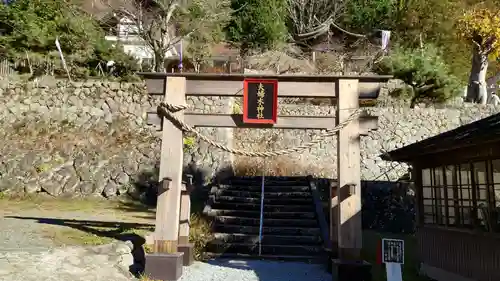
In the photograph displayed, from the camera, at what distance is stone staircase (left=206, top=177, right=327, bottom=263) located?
9766mm

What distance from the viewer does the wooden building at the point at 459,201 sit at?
6.18 meters

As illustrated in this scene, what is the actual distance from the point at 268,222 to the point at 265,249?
131 cm

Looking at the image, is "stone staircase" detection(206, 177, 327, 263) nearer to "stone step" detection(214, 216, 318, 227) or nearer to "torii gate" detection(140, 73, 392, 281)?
"stone step" detection(214, 216, 318, 227)

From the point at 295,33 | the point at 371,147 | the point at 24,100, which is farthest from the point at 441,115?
the point at 24,100

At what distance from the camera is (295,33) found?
29234mm

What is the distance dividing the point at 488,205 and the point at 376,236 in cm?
613

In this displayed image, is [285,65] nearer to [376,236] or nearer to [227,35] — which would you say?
[227,35]

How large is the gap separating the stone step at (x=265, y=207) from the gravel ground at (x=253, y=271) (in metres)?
2.82

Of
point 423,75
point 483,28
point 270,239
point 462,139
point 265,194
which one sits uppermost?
point 483,28

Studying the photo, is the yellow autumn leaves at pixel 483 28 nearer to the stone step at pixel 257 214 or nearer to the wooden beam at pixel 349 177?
the stone step at pixel 257 214

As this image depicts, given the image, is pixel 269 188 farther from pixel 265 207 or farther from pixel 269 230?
pixel 269 230

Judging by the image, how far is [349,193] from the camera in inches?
273

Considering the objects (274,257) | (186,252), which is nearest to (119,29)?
(274,257)

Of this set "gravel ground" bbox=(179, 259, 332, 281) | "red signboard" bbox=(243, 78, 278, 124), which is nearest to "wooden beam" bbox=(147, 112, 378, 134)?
"red signboard" bbox=(243, 78, 278, 124)
